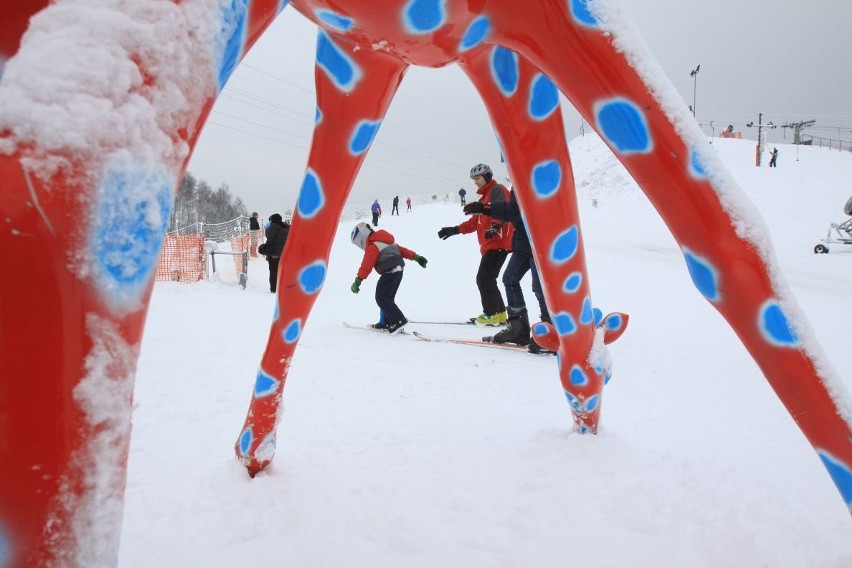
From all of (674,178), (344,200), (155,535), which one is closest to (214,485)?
(155,535)

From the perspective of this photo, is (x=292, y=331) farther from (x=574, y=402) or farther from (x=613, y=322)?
(x=613, y=322)

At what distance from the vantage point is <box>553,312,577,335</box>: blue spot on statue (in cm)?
198

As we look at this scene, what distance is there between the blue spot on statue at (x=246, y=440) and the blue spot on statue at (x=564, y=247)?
122cm

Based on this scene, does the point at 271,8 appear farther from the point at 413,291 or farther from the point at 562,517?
the point at 413,291

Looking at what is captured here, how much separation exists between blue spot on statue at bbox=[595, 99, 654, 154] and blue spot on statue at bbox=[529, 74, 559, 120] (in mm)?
604

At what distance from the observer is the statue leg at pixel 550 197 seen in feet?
5.77

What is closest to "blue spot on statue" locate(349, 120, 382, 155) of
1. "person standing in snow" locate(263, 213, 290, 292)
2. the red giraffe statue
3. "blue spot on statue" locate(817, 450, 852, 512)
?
the red giraffe statue

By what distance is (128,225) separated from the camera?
515 mm

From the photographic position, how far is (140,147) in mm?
523

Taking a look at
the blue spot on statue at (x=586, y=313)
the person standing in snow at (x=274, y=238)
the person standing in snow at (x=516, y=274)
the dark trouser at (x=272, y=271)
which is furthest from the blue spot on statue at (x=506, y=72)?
the person standing in snow at (x=274, y=238)

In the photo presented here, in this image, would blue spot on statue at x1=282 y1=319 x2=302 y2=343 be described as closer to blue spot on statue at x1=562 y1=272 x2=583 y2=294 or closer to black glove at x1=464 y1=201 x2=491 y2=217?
blue spot on statue at x1=562 y1=272 x2=583 y2=294

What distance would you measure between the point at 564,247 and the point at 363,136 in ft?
2.69

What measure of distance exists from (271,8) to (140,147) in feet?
1.41

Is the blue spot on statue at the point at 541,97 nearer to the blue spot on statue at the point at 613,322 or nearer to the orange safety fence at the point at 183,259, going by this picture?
the blue spot on statue at the point at 613,322
